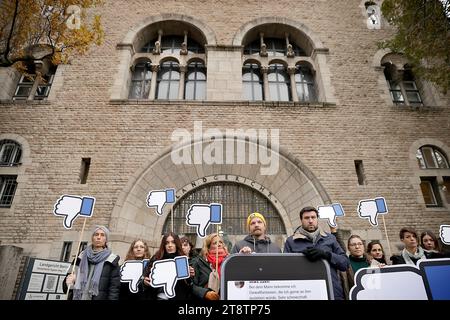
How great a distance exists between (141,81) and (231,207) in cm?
602

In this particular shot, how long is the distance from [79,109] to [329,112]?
848 cm

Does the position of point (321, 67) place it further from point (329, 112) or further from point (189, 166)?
point (189, 166)

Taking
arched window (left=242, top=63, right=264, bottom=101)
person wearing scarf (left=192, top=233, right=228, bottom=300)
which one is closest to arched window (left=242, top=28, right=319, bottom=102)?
arched window (left=242, top=63, right=264, bottom=101)

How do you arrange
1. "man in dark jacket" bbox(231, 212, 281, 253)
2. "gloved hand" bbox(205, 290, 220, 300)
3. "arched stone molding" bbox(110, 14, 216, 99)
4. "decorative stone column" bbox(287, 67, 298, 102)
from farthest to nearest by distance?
"decorative stone column" bbox(287, 67, 298, 102)
"arched stone molding" bbox(110, 14, 216, 99)
"man in dark jacket" bbox(231, 212, 281, 253)
"gloved hand" bbox(205, 290, 220, 300)

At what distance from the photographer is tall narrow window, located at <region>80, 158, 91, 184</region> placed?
850 cm

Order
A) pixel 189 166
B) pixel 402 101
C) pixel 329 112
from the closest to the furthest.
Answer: pixel 189 166 < pixel 329 112 < pixel 402 101

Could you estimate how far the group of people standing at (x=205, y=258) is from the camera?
3354 mm

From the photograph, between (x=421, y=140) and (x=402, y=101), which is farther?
(x=402, y=101)

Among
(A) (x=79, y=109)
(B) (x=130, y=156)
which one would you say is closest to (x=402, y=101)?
(B) (x=130, y=156)

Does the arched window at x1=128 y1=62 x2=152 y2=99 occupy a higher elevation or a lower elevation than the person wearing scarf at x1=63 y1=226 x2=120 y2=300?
higher

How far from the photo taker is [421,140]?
9.18 metres

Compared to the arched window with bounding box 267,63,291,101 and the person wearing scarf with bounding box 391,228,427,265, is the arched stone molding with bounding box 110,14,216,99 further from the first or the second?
the person wearing scarf with bounding box 391,228,427,265

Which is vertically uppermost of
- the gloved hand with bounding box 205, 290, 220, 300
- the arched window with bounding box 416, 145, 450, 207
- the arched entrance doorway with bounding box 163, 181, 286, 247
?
the arched window with bounding box 416, 145, 450, 207

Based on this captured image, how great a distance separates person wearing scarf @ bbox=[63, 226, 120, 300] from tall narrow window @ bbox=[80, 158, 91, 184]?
5.05 meters
